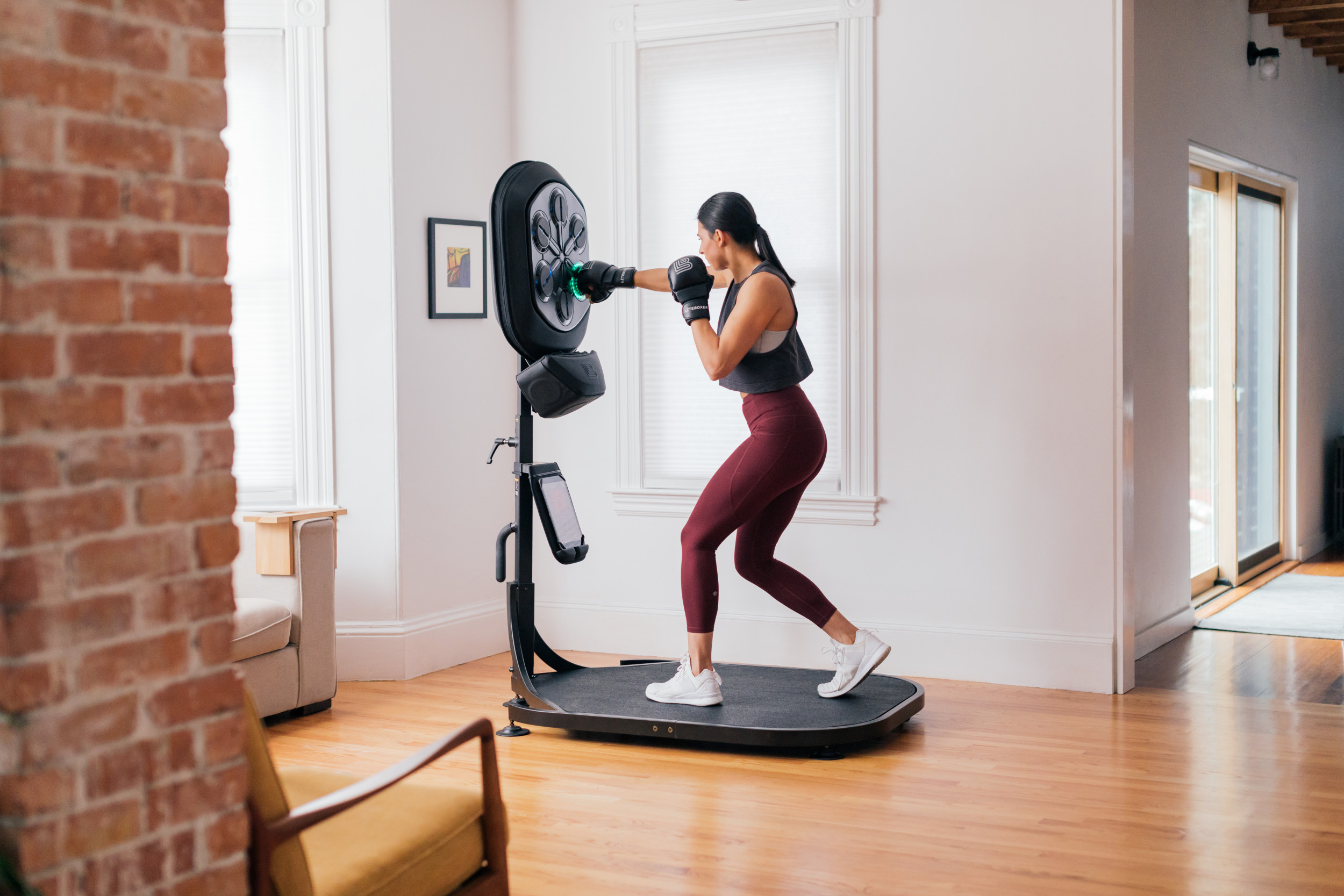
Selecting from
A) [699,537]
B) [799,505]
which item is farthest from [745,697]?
[799,505]

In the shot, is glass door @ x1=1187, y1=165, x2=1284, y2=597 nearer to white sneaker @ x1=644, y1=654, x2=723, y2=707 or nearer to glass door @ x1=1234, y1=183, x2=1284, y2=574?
glass door @ x1=1234, y1=183, x2=1284, y2=574

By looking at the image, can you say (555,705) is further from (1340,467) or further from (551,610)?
(1340,467)

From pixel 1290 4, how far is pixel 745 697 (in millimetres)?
4888

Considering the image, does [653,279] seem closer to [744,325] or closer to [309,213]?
[744,325]

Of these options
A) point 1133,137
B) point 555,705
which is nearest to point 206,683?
point 555,705

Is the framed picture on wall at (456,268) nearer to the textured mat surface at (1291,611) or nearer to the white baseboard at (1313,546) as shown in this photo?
the textured mat surface at (1291,611)

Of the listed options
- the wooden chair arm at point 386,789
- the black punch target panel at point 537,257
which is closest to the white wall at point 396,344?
the black punch target panel at point 537,257

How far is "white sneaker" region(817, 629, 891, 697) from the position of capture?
3920 millimetres

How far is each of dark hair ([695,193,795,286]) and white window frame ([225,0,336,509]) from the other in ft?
5.73

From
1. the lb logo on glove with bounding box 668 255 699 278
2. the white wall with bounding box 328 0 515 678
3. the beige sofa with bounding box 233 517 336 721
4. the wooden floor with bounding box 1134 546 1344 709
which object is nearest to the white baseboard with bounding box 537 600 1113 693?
the wooden floor with bounding box 1134 546 1344 709

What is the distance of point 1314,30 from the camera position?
686 cm

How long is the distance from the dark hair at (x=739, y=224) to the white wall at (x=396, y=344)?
1514 mm

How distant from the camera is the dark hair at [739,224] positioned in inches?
149

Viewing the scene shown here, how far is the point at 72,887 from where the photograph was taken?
→ 4.63 ft
